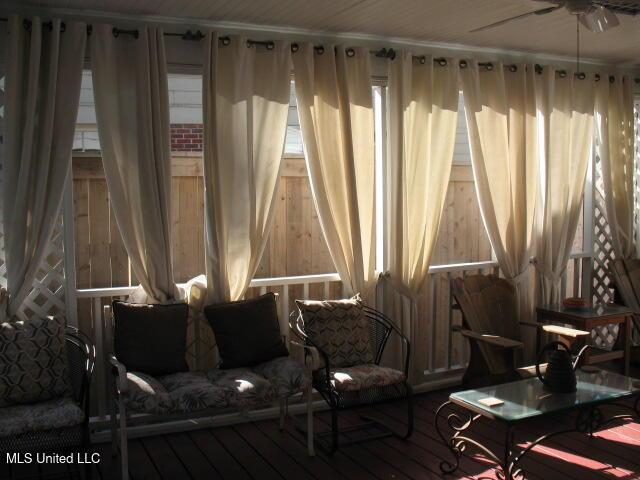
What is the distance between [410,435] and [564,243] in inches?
92.8

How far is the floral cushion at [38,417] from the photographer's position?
10.2ft

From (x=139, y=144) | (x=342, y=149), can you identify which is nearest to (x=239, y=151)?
(x=139, y=144)

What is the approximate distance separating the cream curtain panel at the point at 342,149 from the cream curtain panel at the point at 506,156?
956 mm

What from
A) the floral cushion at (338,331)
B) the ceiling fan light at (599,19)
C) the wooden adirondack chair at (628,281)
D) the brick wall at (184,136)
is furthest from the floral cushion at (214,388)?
the wooden adirondack chair at (628,281)

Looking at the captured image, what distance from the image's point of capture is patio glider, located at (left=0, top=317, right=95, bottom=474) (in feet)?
10.3

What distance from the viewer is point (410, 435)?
13.5 feet

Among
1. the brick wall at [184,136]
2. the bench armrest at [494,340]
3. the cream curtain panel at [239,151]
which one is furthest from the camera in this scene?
the brick wall at [184,136]

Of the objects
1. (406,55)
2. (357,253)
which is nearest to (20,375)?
(357,253)

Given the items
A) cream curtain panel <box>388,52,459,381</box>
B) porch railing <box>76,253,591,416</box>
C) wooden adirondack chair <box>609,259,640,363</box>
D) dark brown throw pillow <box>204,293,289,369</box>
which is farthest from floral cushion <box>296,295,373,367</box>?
wooden adirondack chair <box>609,259,640,363</box>

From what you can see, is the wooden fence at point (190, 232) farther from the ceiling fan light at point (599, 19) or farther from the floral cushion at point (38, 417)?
the ceiling fan light at point (599, 19)

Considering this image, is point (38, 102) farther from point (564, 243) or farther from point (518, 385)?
point (564, 243)

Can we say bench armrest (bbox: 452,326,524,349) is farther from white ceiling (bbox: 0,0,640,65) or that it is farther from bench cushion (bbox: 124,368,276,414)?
white ceiling (bbox: 0,0,640,65)

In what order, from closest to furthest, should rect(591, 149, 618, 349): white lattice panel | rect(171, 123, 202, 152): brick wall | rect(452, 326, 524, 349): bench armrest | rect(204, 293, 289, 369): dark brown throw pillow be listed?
rect(204, 293, 289, 369): dark brown throw pillow
rect(452, 326, 524, 349): bench armrest
rect(171, 123, 202, 152): brick wall
rect(591, 149, 618, 349): white lattice panel

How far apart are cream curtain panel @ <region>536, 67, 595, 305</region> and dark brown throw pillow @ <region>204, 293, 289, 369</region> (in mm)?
2496
